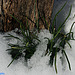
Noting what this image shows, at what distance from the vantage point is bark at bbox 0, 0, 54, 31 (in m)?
1.18

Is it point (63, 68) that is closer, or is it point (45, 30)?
point (63, 68)

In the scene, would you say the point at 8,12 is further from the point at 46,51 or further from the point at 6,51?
the point at 46,51

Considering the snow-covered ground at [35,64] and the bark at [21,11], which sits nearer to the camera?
the snow-covered ground at [35,64]

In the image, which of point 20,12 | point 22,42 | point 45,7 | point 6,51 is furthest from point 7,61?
point 45,7

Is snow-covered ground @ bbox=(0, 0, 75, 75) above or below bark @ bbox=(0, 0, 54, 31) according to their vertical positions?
below

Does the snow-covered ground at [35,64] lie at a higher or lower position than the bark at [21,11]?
A: lower

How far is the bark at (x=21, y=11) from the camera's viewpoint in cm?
118

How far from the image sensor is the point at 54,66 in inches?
44.7

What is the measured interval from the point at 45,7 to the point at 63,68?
0.60 m

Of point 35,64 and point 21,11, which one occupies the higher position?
point 21,11

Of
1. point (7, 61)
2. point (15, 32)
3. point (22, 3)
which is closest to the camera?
point (7, 61)

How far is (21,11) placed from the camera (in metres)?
1.25

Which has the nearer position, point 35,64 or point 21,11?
point 35,64

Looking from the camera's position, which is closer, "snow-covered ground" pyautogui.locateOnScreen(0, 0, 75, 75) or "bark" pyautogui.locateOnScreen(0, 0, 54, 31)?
"snow-covered ground" pyautogui.locateOnScreen(0, 0, 75, 75)
